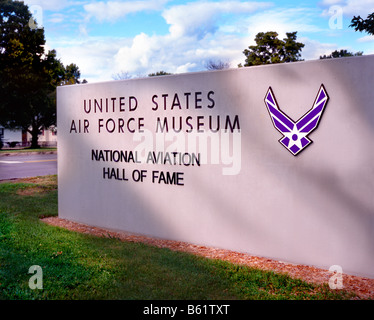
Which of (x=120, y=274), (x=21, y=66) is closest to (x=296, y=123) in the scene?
(x=120, y=274)

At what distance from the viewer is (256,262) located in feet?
18.2

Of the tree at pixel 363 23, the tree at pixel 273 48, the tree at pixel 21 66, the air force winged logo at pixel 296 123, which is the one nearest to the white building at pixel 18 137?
the tree at pixel 21 66

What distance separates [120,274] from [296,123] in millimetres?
3140

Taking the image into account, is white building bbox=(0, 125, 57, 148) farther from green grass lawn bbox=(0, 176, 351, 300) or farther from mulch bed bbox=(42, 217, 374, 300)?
green grass lawn bbox=(0, 176, 351, 300)

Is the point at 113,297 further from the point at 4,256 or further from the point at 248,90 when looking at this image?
the point at 248,90

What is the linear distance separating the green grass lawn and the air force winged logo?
5.94ft

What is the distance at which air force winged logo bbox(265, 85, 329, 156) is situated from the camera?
518 centimetres

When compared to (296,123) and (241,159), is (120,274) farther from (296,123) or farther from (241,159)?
(296,123)

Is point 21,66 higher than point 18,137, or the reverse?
point 21,66

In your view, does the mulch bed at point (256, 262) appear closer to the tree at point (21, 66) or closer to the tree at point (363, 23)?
the tree at point (363, 23)

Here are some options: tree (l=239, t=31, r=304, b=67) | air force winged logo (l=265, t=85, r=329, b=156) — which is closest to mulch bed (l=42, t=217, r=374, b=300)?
air force winged logo (l=265, t=85, r=329, b=156)

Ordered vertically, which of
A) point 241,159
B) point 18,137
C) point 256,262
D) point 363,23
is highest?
point 363,23
